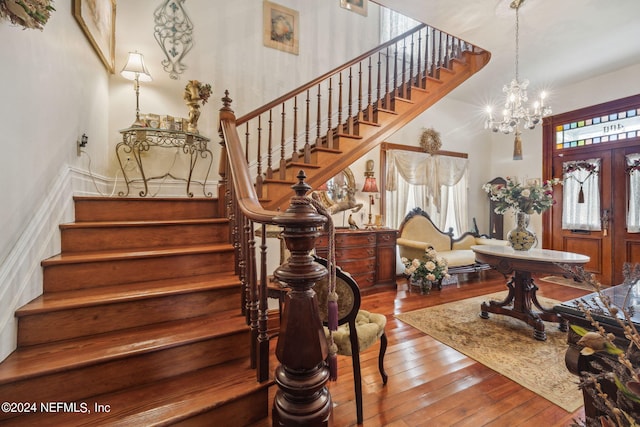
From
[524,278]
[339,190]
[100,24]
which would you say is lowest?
[524,278]

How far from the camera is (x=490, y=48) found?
336cm

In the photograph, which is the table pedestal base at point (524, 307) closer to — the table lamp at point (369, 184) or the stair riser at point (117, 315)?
the table lamp at point (369, 184)

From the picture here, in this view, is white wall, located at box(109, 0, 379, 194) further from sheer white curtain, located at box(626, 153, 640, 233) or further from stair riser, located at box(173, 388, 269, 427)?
sheer white curtain, located at box(626, 153, 640, 233)

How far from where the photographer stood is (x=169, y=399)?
3.70 feet

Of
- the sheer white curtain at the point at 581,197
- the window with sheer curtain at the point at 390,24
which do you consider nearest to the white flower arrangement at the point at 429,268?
the sheer white curtain at the point at 581,197

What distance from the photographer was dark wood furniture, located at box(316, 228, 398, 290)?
3.56m

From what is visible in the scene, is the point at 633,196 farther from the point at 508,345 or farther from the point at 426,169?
the point at 508,345

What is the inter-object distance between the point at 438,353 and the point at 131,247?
7.90 feet

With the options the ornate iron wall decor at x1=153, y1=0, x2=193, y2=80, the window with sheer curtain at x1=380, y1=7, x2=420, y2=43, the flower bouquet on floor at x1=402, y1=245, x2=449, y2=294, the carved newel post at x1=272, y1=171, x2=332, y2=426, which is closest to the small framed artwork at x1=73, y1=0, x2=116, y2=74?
the ornate iron wall decor at x1=153, y1=0, x2=193, y2=80

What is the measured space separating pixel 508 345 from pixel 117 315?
9.36 feet

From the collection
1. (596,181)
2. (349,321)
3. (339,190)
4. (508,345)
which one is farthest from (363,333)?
(596,181)

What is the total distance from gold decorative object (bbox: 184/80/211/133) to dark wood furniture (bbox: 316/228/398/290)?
1.98 m

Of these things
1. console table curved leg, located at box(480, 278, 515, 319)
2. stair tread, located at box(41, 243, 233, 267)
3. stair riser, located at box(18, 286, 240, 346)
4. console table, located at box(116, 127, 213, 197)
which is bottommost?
console table curved leg, located at box(480, 278, 515, 319)

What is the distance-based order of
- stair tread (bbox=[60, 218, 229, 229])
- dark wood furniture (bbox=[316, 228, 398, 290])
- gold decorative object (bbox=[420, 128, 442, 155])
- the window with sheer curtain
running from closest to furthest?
stair tread (bbox=[60, 218, 229, 229]) < dark wood furniture (bbox=[316, 228, 398, 290]) < the window with sheer curtain < gold decorative object (bbox=[420, 128, 442, 155])
